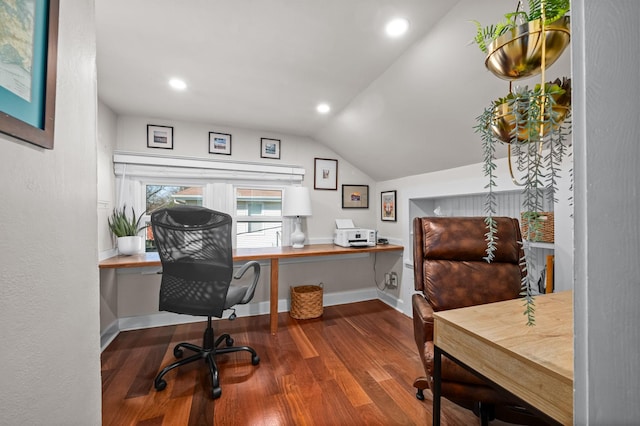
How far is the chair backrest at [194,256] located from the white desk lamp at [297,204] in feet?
4.16

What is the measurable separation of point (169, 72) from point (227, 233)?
127 cm

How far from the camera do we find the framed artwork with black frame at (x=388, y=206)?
128 inches

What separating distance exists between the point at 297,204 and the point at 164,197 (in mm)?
1431

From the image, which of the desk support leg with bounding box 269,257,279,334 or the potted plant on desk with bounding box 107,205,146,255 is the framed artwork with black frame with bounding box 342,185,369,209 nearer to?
the desk support leg with bounding box 269,257,279,334

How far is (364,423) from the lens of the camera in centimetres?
141

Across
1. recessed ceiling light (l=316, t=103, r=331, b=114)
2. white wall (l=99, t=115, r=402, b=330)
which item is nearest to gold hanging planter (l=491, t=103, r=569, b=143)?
recessed ceiling light (l=316, t=103, r=331, b=114)

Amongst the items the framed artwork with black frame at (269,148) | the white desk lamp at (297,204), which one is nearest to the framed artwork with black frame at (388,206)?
the white desk lamp at (297,204)

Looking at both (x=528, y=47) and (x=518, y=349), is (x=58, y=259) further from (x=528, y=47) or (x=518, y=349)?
(x=528, y=47)

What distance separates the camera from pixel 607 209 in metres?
0.34

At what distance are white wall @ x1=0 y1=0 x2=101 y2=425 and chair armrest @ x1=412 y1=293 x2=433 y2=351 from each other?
1.34 metres

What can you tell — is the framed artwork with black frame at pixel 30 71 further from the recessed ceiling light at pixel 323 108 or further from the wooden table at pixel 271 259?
the recessed ceiling light at pixel 323 108

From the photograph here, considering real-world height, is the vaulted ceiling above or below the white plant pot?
above

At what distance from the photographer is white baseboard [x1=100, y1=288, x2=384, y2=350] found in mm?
2429

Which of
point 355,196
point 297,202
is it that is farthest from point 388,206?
point 297,202
